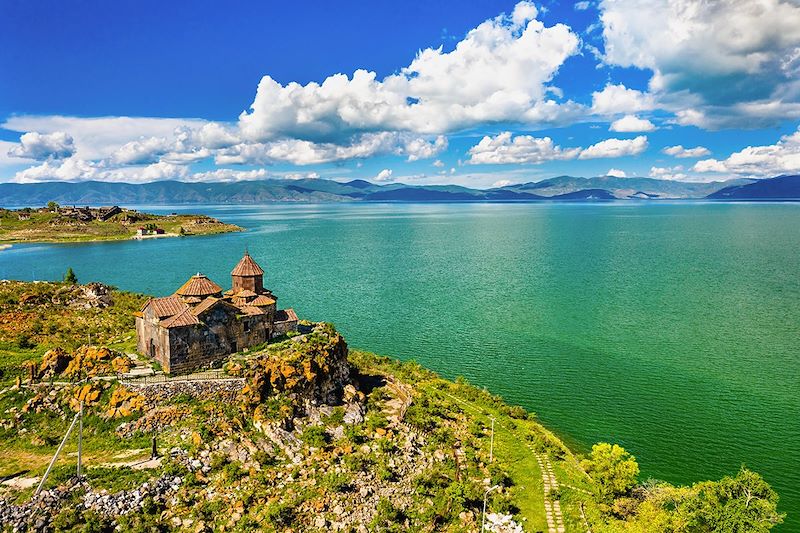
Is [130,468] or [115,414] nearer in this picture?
[130,468]

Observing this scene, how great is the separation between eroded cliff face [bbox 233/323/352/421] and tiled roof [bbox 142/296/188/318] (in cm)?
684

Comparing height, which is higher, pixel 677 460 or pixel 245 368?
pixel 245 368

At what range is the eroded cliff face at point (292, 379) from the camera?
38.7 meters

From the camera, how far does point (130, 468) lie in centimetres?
3194

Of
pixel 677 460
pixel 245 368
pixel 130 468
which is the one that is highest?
pixel 245 368

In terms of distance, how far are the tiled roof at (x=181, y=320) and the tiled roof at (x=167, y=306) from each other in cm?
94

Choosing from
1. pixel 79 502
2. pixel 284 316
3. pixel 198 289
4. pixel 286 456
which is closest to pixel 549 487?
pixel 286 456

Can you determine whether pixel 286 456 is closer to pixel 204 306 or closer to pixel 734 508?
pixel 204 306

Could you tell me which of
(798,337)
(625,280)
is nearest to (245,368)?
(798,337)

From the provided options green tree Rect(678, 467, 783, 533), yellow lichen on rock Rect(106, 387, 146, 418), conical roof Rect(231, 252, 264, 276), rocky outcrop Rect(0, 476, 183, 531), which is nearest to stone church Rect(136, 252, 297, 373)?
conical roof Rect(231, 252, 264, 276)

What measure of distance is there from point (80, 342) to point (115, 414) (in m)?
21.2

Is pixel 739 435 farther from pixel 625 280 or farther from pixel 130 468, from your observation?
pixel 625 280

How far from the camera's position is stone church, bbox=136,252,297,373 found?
39.9 meters

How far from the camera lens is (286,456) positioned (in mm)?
35281
